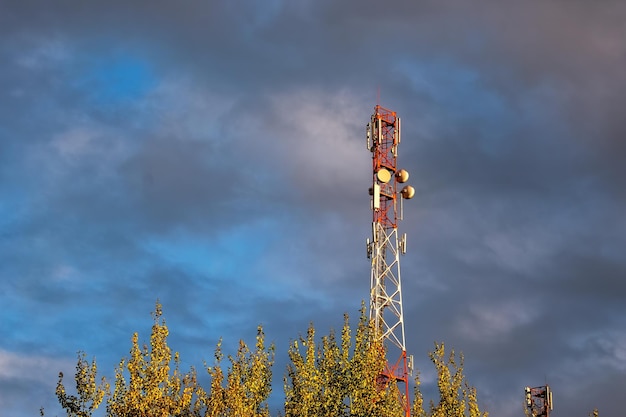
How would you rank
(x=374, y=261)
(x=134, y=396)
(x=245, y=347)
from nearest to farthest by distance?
(x=134, y=396), (x=245, y=347), (x=374, y=261)

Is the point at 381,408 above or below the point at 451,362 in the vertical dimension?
below

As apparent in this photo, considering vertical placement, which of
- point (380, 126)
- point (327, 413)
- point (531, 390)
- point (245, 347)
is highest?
point (380, 126)

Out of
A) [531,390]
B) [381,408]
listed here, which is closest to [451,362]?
[381,408]

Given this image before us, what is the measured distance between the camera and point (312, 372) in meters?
49.1

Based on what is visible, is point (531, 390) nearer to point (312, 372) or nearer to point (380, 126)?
point (380, 126)

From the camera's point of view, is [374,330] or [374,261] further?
[374,261]

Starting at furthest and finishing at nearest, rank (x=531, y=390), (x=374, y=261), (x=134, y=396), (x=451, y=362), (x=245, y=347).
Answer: (x=531, y=390) → (x=374, y=261) → (x=451, y=362) → (x=245, y=347) → (x=134, y=396)

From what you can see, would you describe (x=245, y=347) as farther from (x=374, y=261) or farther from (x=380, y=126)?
(x=380, y=126)

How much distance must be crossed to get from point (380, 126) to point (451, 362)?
3049 centimetres

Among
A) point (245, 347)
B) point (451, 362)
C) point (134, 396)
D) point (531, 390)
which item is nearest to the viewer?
point (134, 396)

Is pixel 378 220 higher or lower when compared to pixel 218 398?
higher

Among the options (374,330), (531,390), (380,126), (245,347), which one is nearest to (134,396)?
(245,347)

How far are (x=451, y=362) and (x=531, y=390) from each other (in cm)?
4550

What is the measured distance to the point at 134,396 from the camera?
47344mm
